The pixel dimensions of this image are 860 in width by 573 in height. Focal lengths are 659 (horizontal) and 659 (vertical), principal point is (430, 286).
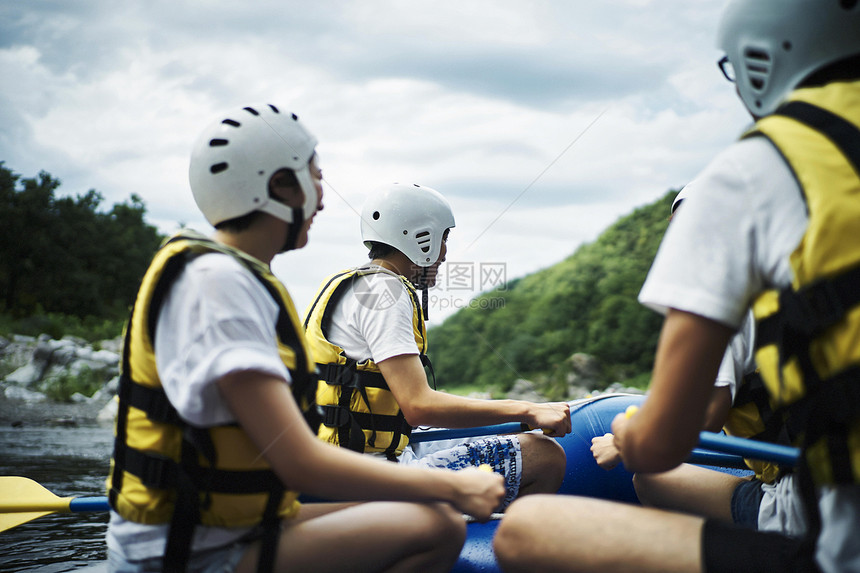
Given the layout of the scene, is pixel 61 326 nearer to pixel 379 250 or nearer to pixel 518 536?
pixel 379 250

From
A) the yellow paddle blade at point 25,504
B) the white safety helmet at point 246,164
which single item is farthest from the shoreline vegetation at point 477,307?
the white safety helmet at point 246,164

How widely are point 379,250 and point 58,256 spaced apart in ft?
112

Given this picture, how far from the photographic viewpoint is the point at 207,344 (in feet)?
4.24

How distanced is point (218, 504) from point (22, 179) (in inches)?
1446

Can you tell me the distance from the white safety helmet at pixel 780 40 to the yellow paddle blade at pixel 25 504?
2.56 m

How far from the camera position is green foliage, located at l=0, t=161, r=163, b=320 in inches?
1228

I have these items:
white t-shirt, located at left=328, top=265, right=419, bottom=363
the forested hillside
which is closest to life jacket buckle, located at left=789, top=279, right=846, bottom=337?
white t-shirt, located at left=328, top=265, right=419, bottom=363

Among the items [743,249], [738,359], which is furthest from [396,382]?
[743,249]

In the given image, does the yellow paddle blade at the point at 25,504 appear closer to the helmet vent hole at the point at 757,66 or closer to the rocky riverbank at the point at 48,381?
the helmet vent hole at the point at 757,66

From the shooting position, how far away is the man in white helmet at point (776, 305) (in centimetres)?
103

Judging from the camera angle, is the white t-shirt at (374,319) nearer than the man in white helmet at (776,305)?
No

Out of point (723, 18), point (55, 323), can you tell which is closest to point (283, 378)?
point (723, 18)

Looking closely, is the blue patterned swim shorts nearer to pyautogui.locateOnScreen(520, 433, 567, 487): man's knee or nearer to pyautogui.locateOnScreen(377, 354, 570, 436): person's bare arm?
pyautogui.locateOnScreen(520, 433, 567, 487): man's knee

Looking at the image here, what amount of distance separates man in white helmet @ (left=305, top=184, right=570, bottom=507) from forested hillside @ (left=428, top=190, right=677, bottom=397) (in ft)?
79.6
